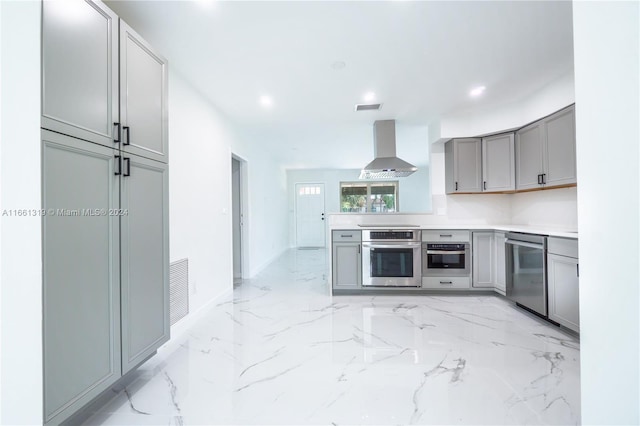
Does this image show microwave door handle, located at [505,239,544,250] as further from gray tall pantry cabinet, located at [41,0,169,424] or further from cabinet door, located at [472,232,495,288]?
gray tall pantry cabinet, located at [41,0,169,424]

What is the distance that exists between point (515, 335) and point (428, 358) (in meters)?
0.97

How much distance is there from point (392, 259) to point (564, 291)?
66.4 inches

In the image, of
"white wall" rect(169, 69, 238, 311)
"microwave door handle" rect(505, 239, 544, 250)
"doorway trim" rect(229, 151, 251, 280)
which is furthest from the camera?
"doorway trim" rect(229, 151, 251, 280)

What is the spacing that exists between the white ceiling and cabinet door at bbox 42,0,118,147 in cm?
57

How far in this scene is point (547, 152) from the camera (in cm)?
299

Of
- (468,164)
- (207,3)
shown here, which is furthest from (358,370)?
(468,164)

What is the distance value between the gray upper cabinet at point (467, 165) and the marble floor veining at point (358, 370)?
1579mm

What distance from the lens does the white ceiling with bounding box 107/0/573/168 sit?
6.05 ft

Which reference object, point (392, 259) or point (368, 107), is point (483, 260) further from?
point (368, 107)

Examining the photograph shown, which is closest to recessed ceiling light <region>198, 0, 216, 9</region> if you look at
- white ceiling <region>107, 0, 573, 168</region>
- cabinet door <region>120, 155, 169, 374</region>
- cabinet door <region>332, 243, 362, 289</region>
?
white ceiling <region>107, 0, 573, 168</region>

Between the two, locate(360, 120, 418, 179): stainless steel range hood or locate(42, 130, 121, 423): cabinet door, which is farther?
locate(360, 120, 418, 179): stainless steel range hood

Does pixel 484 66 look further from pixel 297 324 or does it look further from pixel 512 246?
pixel 297 324

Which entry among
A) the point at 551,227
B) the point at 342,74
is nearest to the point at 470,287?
the point at 551,227
